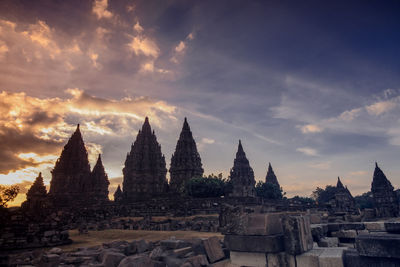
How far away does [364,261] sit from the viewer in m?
3.77

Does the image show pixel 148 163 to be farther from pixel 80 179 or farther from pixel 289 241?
pixel 289 241

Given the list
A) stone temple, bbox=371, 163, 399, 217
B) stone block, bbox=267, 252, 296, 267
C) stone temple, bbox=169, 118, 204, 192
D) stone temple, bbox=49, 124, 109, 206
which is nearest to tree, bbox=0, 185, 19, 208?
stone temple, bbox=49, 124, 109, 206

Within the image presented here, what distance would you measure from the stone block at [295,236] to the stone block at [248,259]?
21.6 inches

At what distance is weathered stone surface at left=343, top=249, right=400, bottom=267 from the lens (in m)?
3.56

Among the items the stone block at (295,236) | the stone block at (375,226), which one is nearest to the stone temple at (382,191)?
the stone block at (375,226)

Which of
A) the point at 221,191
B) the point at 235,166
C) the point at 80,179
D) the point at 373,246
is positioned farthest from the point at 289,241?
the point at 80,179

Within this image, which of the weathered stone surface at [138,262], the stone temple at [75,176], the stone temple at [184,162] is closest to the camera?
the weathered stone surface at [138,262]

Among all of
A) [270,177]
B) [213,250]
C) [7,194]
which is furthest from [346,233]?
[270,177]

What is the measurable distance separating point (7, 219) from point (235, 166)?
154ft

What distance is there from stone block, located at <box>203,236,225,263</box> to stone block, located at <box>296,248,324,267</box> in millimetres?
2013

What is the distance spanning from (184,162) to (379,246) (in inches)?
1826

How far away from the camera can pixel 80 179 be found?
192 feet

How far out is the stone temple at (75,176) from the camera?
2234 inches

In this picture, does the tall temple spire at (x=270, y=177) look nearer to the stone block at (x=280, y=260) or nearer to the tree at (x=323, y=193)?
the tree at (x=323, y=193)
